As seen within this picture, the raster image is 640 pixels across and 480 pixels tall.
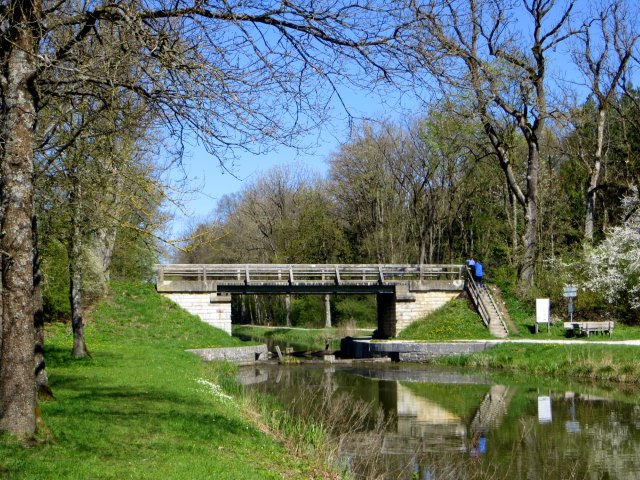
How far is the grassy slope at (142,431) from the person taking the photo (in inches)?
319

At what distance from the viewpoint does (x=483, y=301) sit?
120 feet

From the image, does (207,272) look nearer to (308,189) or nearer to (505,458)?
(308,189)

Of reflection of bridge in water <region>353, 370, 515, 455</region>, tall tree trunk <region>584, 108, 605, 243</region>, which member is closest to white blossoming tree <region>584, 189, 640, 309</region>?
tall tree trunk <region>584, 108, 605, 243</region>

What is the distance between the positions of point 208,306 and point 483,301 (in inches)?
486

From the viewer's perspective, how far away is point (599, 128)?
3816cm

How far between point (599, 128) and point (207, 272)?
64.1 ft

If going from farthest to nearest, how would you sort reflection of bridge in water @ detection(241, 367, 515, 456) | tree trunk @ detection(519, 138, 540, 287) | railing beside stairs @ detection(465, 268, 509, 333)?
tree trunk @ detection(519, 138, 540, 287), railing beside stairs @ detection(465, 268, 509, 333), reflection of bridge in water @ detection(241, 367, 515, 456)

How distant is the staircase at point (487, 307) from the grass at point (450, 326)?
300 millimetres

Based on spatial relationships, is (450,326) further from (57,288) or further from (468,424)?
(468,424)

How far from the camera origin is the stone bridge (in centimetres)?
3662

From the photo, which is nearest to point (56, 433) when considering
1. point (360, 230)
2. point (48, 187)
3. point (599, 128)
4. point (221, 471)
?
point (221, 471)

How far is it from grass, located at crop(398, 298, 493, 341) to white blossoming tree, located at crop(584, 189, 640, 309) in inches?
196

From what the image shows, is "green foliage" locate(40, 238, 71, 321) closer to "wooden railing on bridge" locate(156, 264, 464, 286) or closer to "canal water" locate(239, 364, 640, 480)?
"wooden railing on bridge" locate(156, 264, 464, 286)

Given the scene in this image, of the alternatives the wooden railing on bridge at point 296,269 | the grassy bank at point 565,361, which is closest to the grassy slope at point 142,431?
the grassy bank at point 565,361
